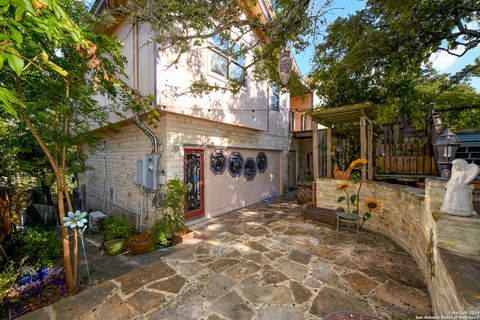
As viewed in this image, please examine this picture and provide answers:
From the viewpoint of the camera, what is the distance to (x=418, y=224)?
319cm

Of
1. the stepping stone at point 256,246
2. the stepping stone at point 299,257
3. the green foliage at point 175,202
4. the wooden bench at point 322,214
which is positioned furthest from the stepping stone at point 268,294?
the wooden bench at point 322,214

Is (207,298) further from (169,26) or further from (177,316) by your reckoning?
(169,26)

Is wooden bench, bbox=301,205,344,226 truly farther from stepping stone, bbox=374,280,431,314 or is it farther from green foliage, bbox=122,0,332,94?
green foliage, bbox=122,0,332,94

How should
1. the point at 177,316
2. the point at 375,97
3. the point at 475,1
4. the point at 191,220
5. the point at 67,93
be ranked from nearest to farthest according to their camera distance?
the point at 177,316, the point at 67,93, the point at 475,1, the point at 191,220, the point at 375,97

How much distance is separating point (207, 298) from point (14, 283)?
2.98 metres

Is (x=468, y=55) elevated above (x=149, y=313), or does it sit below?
above

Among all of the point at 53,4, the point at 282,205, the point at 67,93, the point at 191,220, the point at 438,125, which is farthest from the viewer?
the point at 282,205

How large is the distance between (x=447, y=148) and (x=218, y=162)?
5559 mm

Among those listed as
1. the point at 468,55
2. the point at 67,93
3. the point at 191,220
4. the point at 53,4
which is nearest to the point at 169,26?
the point at 67,93

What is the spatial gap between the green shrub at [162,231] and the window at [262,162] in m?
4.49

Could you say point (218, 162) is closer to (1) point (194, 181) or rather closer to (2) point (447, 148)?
(1) point (194, 181)

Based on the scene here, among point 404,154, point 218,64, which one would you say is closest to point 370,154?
point 404,154

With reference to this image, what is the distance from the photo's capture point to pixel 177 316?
7.32ft

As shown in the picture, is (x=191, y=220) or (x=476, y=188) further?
(x=191, y=220)
